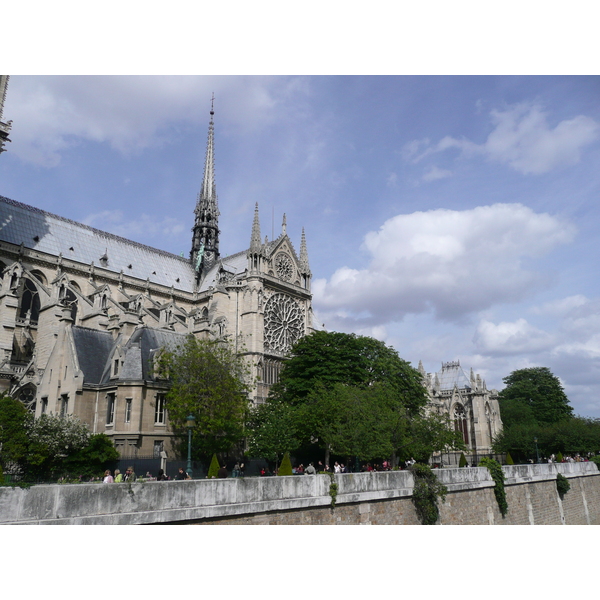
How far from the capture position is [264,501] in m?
13.8

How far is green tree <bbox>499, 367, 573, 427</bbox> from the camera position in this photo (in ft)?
245

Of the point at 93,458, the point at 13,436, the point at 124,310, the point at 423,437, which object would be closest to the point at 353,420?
the point at 423,437

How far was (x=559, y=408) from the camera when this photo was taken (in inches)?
3182

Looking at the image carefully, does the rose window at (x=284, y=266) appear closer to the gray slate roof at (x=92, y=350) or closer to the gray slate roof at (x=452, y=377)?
the gray slate roof at (x=92, y=350)

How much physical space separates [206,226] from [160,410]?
48.0 meters

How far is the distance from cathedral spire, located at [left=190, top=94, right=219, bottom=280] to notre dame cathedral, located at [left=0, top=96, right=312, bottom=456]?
0.52 feet

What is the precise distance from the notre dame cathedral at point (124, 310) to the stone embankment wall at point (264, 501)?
12.9m

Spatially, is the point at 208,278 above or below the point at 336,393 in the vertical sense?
above

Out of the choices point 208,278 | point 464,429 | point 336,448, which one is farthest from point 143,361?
point 464,429

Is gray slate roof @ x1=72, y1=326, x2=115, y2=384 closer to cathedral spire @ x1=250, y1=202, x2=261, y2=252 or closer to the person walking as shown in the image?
the person walking

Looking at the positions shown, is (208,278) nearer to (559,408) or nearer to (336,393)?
(336,393)

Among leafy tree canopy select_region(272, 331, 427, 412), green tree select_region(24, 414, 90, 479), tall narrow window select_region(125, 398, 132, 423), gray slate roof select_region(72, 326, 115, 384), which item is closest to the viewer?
green tree select_region(24, 414, 90, 479)

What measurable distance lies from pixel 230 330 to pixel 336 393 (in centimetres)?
1876

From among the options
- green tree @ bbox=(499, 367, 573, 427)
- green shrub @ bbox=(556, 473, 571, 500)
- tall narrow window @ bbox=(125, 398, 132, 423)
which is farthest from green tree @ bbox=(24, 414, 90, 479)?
green tree @ bbox=(499, 367, 573, 427)
